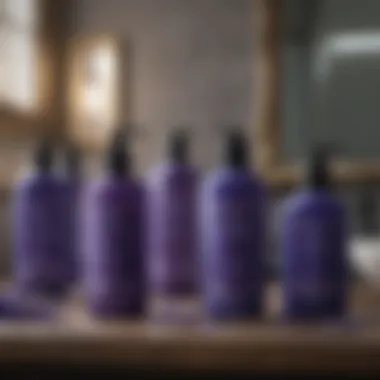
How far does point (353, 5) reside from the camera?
75.0 inches

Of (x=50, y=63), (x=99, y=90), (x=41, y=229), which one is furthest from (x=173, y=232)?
(x=50, y=63)

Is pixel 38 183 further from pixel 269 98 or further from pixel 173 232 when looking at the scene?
pixel 269 98

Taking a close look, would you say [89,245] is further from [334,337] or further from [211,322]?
[334,337]

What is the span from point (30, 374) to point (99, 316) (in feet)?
0.56

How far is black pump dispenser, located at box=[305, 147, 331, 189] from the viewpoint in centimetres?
106

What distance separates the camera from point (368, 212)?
190 centimetres

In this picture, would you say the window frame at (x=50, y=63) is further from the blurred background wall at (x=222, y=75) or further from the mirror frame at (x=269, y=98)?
the mirror frame at (x=269, y=98)

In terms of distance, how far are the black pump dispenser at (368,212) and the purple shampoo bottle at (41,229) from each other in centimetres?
74

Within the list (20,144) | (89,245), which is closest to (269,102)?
(20,144)

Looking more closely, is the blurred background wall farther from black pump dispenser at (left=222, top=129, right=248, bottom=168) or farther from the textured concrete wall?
black pump dispenser at (left=222, top=129, right=248, bottom=168)

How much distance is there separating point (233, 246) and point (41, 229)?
16.0 inches

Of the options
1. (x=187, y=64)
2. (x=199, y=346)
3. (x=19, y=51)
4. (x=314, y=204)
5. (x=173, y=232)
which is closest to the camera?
(x=199, y=346)

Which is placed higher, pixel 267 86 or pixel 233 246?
pixel 267 86

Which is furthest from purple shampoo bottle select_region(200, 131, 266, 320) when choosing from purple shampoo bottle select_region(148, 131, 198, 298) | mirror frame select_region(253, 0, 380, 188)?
mirror frame select_region(253, 0, 380, 188)
